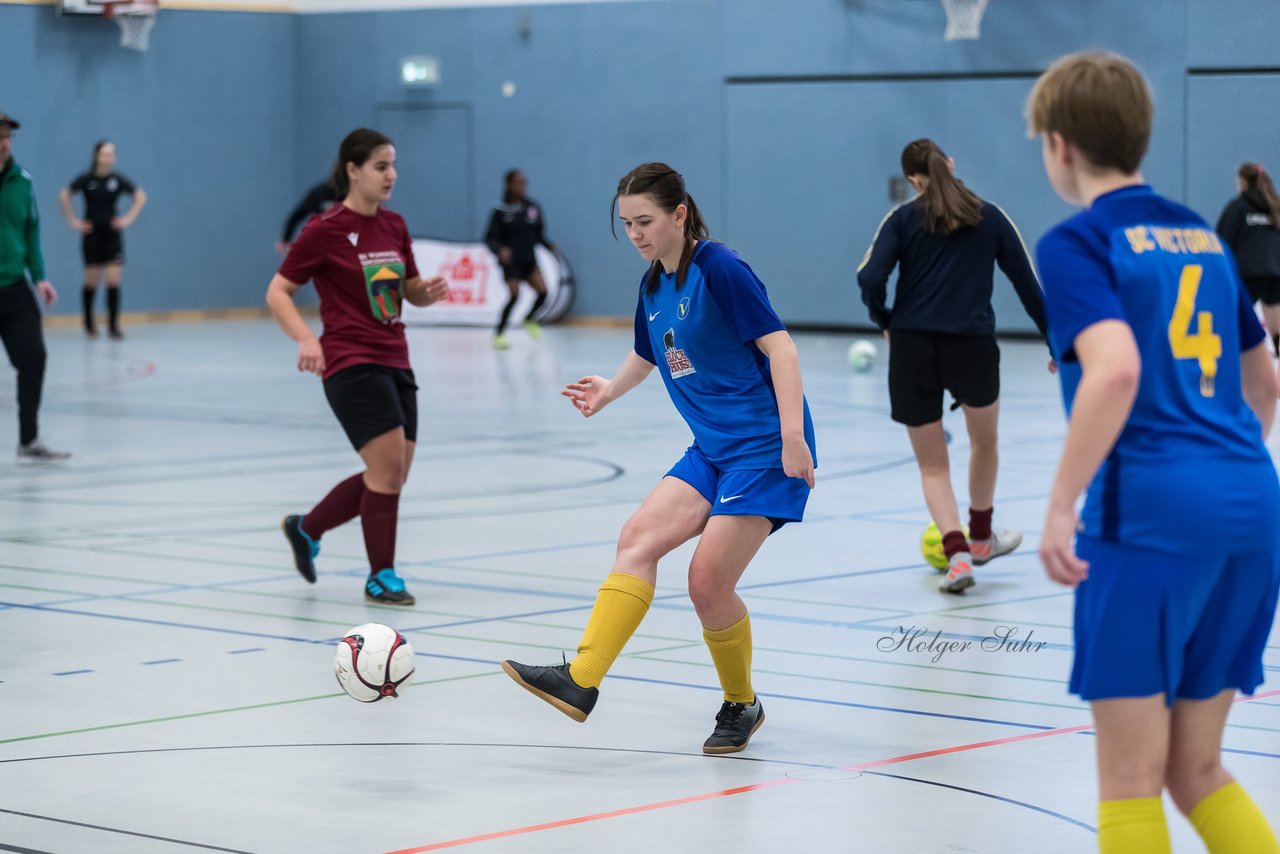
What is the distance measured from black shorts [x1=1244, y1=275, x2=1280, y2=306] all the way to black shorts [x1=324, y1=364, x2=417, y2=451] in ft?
34.0

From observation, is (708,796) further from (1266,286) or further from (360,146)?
(1266,286)

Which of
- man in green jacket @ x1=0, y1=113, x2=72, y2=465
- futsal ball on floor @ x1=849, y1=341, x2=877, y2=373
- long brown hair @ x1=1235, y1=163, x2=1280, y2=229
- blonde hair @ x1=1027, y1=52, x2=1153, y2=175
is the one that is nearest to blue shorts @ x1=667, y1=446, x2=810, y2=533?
blonde hair @ x1=1027, y1=52, x2=1153, y2=175

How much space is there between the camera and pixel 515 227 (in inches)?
891

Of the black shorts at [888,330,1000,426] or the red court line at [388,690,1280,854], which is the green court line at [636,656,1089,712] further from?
the black shorts at [888,330,1000,426]

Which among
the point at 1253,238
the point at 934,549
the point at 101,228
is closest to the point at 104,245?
the point at 101,228

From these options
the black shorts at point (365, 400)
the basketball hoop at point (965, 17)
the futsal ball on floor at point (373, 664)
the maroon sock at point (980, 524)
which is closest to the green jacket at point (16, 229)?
the black shorts at point (365, 400)

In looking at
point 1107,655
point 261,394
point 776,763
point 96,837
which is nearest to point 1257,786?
point 776,763

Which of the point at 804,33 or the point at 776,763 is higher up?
the point at 804,33

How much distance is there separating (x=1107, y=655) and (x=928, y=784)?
1.81m

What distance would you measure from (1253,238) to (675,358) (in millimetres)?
12109

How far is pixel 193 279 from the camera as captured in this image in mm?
28000

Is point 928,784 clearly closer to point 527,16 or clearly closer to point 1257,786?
point 1257,786

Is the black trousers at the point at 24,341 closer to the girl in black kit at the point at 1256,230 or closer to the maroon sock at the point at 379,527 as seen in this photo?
the maroon sock at the point at 379,527

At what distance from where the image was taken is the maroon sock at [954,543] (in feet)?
26.1
